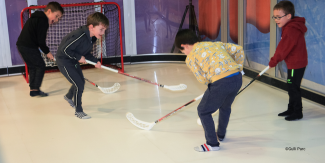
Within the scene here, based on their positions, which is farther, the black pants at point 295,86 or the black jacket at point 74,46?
the black jacket at point 74,46

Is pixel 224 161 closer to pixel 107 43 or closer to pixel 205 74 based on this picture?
pixel 205 74

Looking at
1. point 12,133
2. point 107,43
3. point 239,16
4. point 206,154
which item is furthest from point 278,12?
point 107,43

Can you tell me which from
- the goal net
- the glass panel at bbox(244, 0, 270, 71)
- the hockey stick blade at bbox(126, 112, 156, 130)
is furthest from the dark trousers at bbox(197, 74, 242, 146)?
the goal net

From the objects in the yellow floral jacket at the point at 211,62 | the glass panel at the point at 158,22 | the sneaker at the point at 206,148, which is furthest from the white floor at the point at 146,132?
the glass panel at the point at 158,22

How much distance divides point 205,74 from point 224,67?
164 mm

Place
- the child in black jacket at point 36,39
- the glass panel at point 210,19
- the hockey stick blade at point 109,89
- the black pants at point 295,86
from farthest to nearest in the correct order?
the glass panel at point 210,19
the hockey stick blade at point 109,89
the child in black jacket at point 36,39
the black pants at point 295,86

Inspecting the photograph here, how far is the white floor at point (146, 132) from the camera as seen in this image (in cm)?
250

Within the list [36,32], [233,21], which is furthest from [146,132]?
[233,21]

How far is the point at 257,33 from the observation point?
4.84 meters

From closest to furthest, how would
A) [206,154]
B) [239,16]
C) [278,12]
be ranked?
[206,154], [278,12], [239,16]

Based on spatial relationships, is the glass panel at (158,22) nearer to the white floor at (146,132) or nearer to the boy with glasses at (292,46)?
the white floor at (146,132)

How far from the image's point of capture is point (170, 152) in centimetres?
256

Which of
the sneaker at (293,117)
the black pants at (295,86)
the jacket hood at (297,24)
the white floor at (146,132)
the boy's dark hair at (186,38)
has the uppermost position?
the jacket hood at (297,24)

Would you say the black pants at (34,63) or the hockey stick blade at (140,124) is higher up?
the black pants at (34,63)
